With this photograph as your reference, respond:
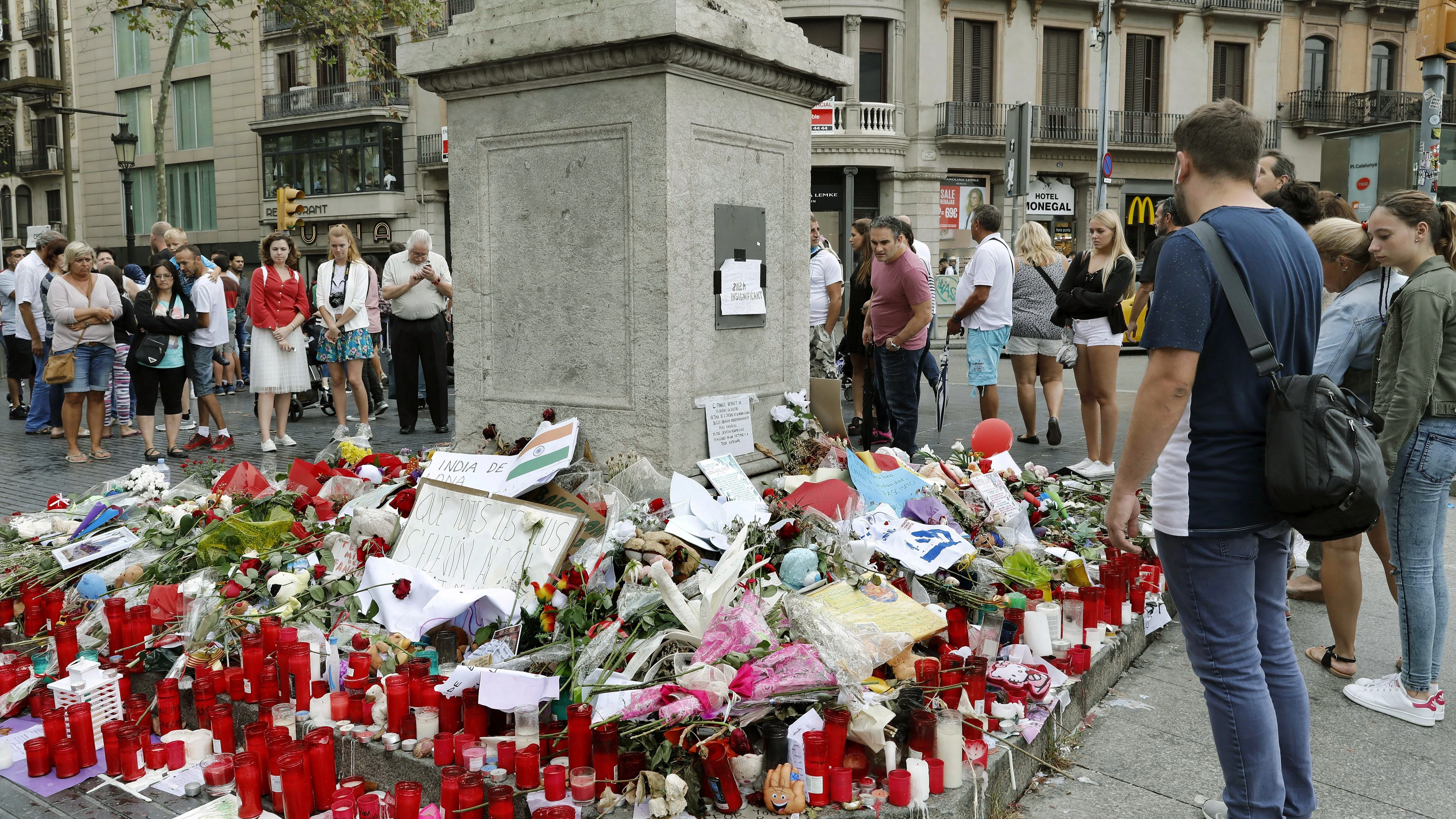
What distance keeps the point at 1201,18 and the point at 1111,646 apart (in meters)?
32.3

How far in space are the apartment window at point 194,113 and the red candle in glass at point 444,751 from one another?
40.1 metres

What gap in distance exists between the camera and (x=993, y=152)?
2902 centimetres

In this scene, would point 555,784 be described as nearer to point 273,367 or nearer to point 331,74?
point 273,367

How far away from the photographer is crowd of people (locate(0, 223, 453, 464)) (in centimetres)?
863

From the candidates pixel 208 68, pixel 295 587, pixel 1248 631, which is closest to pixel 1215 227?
pixel 1248 631

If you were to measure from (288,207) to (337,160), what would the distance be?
18.0 metres

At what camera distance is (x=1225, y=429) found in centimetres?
249

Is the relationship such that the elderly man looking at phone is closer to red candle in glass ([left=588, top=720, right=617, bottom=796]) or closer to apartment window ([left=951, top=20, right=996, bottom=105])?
red candle in glass ([left=588, top=720, right=617, bottom=796])

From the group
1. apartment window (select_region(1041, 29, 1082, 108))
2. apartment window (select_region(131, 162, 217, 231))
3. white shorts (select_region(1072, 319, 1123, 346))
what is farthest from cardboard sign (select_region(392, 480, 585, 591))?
apartment window (select_region(131, 162, 217, 231))

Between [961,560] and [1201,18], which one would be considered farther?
[1201,18]

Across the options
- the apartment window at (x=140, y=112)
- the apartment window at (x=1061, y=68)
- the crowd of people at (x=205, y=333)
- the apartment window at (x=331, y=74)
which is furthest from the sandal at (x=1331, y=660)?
the apartment window at (x=140, y=112)

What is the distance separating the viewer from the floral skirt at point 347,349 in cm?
909

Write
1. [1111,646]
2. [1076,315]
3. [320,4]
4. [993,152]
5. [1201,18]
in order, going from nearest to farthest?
1. [1111,646]
2. [1076,315]
3. [320,4]
4. [993,152]
5. [1201,18]

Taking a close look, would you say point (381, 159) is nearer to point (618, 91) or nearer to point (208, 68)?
point (208, 68)
